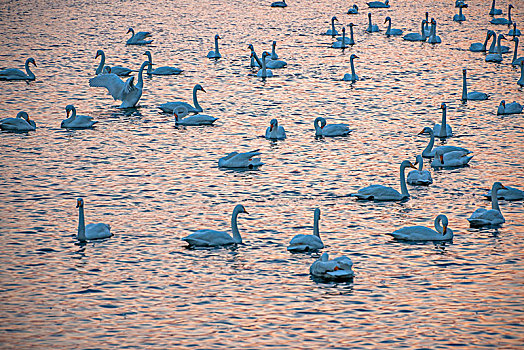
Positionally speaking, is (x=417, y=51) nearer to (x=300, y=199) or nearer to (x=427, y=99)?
(x=427, y=99)

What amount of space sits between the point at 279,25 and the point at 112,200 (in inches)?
1348

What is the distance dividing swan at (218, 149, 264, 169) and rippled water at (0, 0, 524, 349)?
314 millimetres

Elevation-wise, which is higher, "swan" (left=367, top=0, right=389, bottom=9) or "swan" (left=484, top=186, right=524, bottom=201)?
"swan" (left=367, top=0, right=389, bottom=9)

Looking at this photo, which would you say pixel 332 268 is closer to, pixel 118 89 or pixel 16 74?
pixel 118 89

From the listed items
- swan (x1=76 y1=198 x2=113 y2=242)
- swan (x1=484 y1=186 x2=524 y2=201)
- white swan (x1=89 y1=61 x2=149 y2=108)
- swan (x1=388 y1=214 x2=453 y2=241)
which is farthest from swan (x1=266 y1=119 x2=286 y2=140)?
swan (x1=76 y1=198 x2=113 y2=242)

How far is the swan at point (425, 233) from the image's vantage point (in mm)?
18141

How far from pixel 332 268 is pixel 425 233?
123 inches

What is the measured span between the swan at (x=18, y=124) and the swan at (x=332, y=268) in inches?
602

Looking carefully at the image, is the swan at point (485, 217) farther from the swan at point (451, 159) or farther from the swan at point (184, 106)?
the swan at point (184, 106)

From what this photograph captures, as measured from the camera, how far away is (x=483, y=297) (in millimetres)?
15570

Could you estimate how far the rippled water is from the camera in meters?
14.6

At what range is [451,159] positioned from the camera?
24.0 meters

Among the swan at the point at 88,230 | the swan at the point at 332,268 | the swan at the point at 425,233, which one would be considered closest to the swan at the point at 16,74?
the swan at the point at 88,230

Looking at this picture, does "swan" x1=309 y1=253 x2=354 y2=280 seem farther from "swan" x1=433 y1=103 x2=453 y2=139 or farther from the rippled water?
"swan" x1=433 y1=103 x2=453 y2=139
